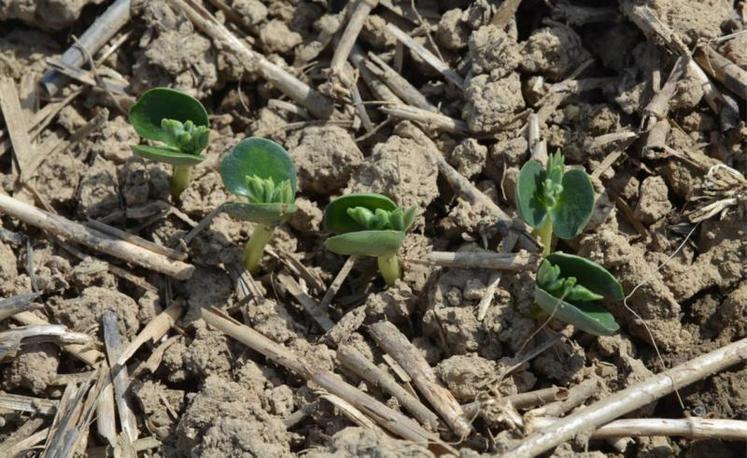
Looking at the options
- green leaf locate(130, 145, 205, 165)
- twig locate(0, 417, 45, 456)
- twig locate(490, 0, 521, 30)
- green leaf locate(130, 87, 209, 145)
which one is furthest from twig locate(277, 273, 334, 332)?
twig locate(490, 0, 521, 30)

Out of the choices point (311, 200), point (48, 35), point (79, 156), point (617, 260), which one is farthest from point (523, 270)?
point (48, 35)

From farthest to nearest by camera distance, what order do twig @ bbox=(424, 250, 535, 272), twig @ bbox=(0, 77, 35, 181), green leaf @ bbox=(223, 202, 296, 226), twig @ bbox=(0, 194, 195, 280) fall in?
1. twig @ bbox=(0, 77, 35, 181)
2. twig @ bbox=(0, 194, 195, 280)
3. twig @ bbox=(424, 250, 535, 272)
4. green leaf @ bbox=(223, 202, 296, 226)

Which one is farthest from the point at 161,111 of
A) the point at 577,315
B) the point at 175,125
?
the point at 577,315

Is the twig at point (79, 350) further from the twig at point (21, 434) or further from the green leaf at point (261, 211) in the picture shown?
the green leaf at point (261, 211)

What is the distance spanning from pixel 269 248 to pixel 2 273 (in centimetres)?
72

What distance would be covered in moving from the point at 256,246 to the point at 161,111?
0.49 meters

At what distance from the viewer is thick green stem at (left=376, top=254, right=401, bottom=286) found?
2.45 m

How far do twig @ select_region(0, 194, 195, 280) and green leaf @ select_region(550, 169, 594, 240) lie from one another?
39.2 inches

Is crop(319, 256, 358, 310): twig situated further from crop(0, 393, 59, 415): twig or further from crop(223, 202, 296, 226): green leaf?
crop(0, 393, 59, 415): twig

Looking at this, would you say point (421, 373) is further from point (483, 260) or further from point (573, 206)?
point (573, 206)

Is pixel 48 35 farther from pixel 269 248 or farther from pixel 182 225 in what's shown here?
pixel 269 248

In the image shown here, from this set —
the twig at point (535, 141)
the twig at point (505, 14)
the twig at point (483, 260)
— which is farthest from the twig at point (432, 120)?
the twig at point (483, 260)

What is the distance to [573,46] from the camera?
2791mm

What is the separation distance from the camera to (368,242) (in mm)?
2291
